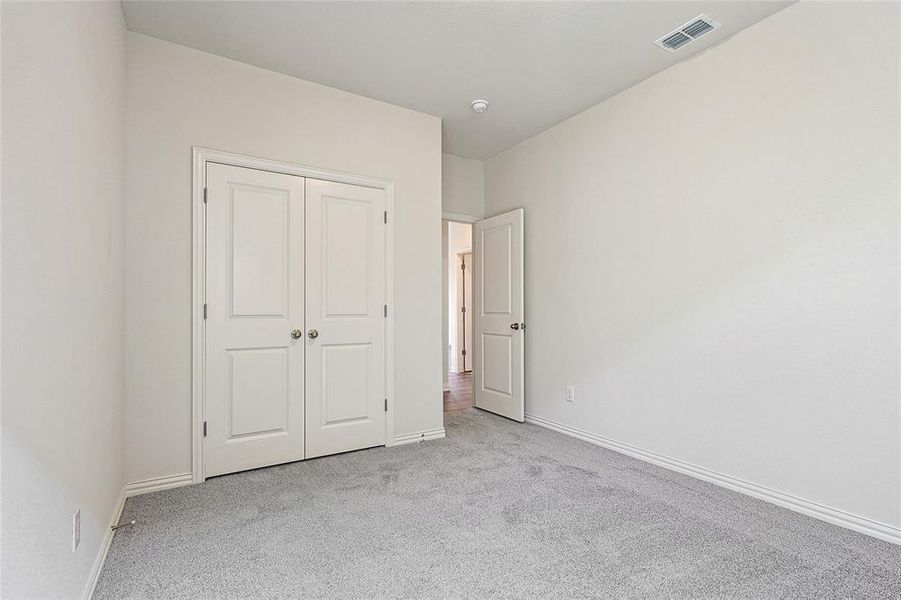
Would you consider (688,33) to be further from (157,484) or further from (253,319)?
(157,484)

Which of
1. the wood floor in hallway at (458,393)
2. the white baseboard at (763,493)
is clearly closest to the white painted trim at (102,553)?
the wood floor in hallway at (458,393)

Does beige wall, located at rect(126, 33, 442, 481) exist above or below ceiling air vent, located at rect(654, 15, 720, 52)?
below

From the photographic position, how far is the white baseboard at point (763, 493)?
83.9 inches

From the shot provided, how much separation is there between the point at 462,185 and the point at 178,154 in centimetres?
285

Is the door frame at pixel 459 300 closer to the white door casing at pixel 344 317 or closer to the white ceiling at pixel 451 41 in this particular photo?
the white door casing at pixel 344 317

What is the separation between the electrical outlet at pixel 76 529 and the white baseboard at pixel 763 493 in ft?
10.5

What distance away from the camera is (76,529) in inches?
61.8

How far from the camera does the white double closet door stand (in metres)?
2.91

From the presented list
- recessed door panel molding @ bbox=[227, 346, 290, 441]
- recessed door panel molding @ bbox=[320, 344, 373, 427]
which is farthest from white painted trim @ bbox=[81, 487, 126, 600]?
recessed door panel molding @ bbox=[320, 344, 373, 427]

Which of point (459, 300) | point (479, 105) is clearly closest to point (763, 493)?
point (479, 105)

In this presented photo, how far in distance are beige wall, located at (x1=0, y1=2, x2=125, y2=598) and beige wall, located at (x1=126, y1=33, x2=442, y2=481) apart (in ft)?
1.54

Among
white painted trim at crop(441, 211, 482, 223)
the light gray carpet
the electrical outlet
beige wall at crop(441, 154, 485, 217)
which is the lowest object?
the light gray carpet

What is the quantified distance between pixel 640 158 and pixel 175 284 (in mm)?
3329

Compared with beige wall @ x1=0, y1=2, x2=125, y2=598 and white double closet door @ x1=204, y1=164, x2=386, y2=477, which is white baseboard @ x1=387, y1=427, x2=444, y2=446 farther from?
beige wall @ x1=0, y1=2, x2=125, y2=598
